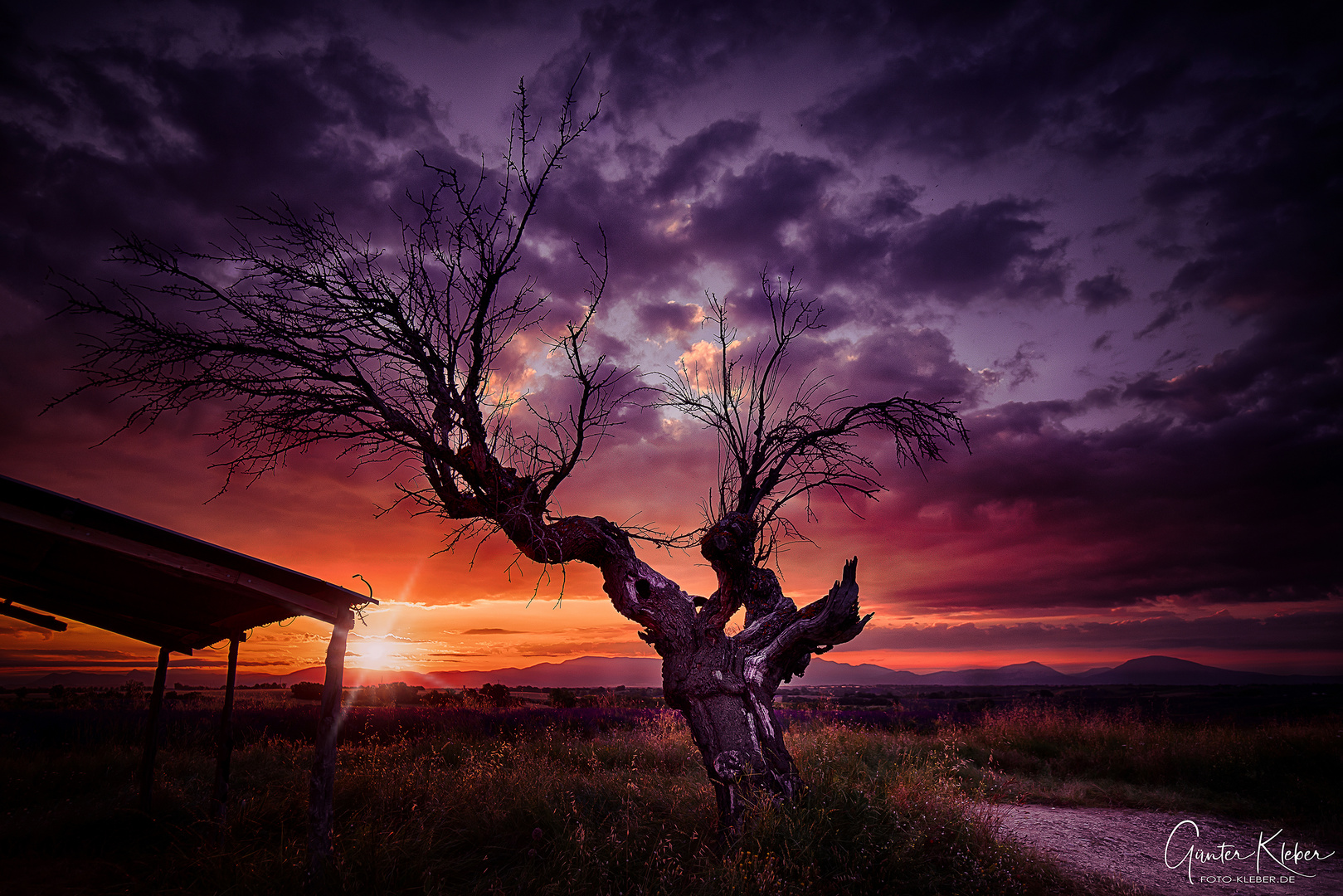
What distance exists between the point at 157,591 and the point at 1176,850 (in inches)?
561

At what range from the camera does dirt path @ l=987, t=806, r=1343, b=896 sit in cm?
670

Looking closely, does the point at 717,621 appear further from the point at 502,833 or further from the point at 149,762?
the point at 149,762

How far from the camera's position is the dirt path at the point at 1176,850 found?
670cm

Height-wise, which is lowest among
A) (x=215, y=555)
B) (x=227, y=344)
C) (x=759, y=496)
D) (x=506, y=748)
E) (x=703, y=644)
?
(x=506, y=748)

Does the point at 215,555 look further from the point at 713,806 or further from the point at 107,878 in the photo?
the point at 713,806

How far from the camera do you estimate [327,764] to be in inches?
211

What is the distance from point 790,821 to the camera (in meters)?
5.47

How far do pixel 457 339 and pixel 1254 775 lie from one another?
1662 centimetres

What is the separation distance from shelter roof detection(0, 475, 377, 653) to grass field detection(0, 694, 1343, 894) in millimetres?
2324

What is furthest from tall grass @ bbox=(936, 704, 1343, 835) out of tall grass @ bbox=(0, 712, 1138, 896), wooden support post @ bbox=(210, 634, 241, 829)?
wooden support post @ bbox=(210, 634, 241, 829)

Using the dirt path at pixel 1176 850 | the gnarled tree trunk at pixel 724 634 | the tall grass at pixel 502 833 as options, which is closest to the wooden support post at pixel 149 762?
the tall grass at pixel 502 833

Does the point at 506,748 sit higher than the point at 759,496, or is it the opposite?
the point at 759,496

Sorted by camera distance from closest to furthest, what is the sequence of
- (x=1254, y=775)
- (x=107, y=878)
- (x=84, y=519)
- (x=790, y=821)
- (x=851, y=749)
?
(x=84, y=519), (x=790, y=821), (x=107, y=878), (x=1254, y=775), (x=851, y=749)

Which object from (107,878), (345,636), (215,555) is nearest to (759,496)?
(345,636)
